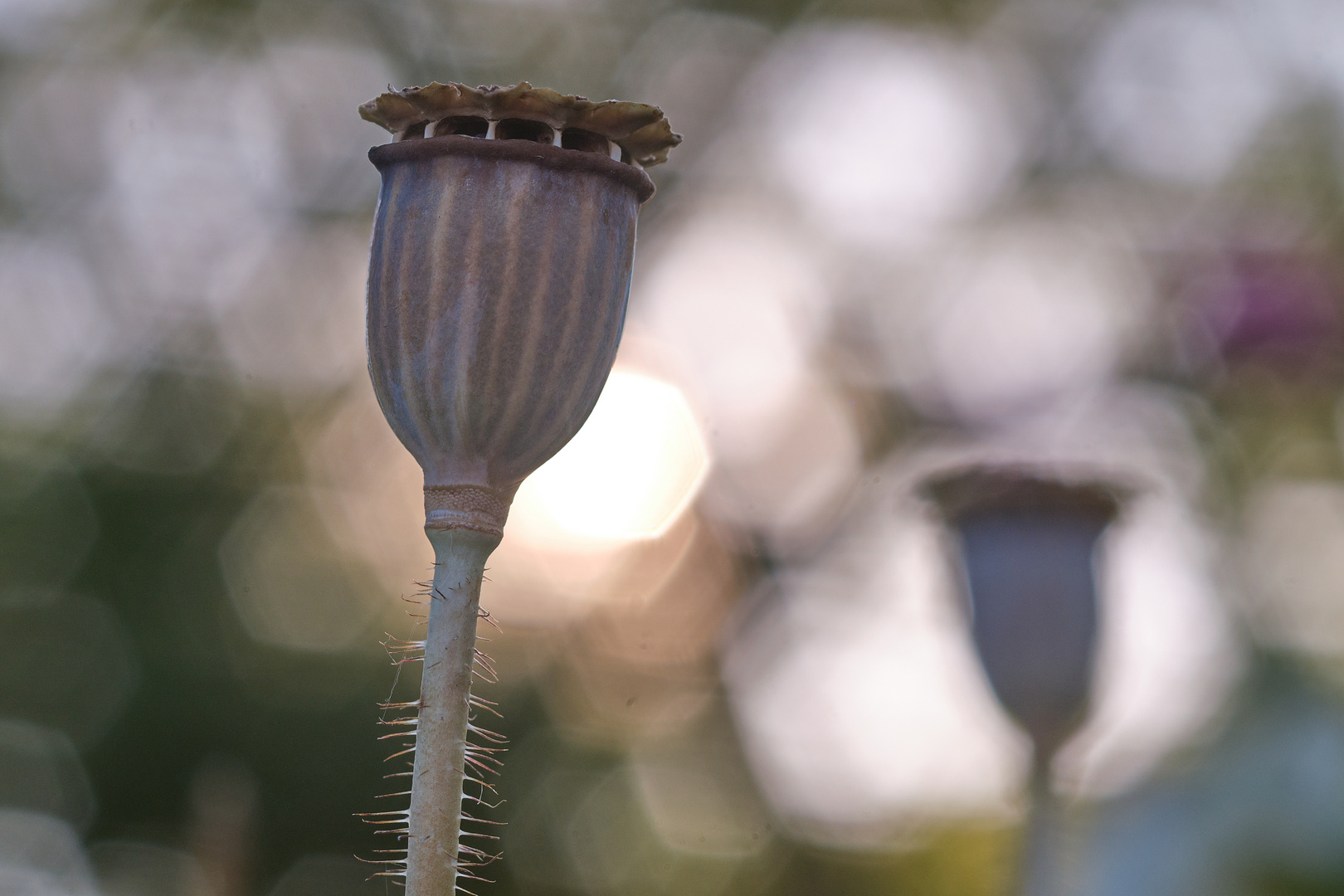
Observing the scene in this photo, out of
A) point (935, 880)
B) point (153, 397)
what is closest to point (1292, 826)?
point (935, 880)

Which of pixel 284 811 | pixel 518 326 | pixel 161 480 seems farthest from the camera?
pixel 161 480

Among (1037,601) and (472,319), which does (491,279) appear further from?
(1037,601)

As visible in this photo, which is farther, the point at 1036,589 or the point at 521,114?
the point at 1036,589

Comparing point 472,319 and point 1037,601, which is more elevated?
point 1037,601

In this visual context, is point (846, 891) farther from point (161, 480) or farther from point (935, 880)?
point (161, 480)

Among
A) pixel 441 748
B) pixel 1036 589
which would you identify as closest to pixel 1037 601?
pixel 1036 589

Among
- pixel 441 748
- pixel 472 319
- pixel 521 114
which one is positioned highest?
pixel 521 114
